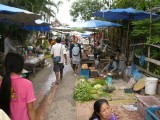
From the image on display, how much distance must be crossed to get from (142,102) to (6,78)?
418 cm

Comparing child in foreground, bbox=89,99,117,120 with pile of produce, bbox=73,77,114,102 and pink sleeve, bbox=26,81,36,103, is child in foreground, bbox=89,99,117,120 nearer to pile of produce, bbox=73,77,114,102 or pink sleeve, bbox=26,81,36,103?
pink sleeve, bbox=26,81,36,103

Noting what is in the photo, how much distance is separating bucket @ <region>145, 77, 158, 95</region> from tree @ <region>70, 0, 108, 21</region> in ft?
111

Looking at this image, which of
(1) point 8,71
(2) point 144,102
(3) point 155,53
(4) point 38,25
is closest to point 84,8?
(4) point 38,25

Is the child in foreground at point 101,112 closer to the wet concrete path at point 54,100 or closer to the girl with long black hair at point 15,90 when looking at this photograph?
the girl with long black hair at point 15,90

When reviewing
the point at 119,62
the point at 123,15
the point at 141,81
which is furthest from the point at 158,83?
the point at 123,15

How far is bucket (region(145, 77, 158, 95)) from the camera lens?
8883 mm

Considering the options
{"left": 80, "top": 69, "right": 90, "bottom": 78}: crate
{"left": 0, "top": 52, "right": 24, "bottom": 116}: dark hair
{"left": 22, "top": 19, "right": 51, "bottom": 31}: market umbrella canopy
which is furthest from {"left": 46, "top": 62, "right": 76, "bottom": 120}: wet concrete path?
{"left": 0, "top": 52, "right": 24, "bottom": 116}: dark hair

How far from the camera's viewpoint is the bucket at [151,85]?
350 inches

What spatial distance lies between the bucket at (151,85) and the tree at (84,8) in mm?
33787

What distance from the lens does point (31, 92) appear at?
11.7 ft

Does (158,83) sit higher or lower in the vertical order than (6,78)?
lower

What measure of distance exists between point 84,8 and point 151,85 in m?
39.5

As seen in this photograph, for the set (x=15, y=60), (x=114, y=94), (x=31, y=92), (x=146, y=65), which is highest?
(x=15, y=60)

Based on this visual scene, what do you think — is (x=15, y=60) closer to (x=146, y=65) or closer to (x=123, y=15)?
(x=146, y=65)
